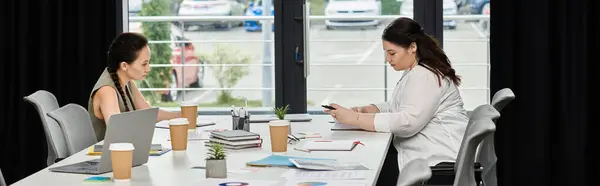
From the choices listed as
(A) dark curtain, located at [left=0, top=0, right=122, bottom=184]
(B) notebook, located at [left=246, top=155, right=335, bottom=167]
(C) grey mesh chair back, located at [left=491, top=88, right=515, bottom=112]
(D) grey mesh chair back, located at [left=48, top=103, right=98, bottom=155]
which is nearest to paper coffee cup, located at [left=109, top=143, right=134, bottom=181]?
(B) notebook, located at [left=246, top=155, right=335, bottom=167]

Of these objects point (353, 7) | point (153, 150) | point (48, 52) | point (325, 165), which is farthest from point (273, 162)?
point (353, 7)

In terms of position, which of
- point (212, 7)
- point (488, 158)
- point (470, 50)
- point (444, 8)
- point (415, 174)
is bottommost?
point (488, 158)

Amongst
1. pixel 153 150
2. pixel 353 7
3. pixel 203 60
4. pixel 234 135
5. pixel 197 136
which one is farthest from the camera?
pixel 203 60

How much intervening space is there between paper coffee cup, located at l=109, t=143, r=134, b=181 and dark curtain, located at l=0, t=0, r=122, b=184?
2802 mm

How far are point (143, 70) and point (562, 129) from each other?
241 centimetres

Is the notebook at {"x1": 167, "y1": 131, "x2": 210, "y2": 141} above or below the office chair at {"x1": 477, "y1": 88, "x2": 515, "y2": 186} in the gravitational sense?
above

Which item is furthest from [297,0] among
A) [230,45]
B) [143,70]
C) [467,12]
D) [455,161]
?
[230,45]

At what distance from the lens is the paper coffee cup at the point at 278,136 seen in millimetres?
3307

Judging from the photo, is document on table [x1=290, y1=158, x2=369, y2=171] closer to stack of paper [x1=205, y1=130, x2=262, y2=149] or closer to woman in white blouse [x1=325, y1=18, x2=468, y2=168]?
stack of paper [x1=205, y1=130, x2=262, y2=149]

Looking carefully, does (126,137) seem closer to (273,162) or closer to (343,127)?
(273,162)

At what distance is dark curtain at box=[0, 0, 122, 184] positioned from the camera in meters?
5.42

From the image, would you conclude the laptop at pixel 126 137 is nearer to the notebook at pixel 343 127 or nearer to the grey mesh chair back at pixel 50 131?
the grey mesh chair back at pixel 50 131

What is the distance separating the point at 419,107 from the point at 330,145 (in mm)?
583

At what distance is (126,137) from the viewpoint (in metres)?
2.93
